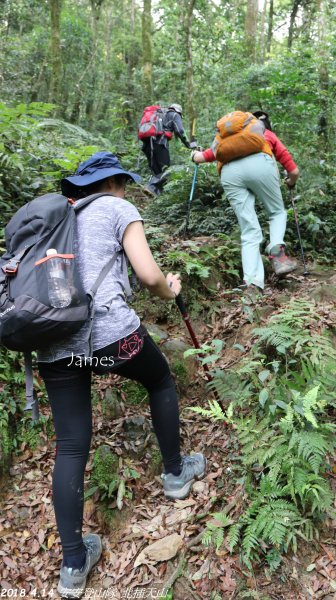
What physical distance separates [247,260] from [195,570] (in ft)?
11.2

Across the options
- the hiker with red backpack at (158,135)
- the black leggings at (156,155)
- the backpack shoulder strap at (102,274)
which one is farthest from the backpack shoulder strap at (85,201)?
the black leggings at (156,155)

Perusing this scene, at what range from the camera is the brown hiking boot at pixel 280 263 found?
17.6 feet

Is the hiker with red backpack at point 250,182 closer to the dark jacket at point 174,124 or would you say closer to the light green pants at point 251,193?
the light green pants at point 251,193

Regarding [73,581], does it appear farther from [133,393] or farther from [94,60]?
[94,60]

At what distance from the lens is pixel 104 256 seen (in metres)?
2.65

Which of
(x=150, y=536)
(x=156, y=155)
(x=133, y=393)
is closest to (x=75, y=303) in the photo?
(x=150, y=536)

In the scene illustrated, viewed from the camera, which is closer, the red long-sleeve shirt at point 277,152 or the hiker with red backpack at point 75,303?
the hiker with red backpack at point 75,303

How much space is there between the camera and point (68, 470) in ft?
8.57

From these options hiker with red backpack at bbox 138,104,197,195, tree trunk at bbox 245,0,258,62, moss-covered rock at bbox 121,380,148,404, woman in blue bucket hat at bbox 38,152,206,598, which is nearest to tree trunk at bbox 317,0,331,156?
hiker with red backpack at bbox 138,104,197,195

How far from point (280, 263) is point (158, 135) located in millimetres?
4928

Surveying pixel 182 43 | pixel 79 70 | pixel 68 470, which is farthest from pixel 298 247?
pixel 79 70

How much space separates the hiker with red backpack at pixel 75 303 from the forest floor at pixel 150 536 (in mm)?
321

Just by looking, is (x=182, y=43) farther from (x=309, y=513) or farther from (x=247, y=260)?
(x=309, y=513)

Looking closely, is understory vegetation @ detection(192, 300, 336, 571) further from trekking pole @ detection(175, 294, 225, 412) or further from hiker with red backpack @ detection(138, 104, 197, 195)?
hiker with red backpack @ detection(138, 104, 197, 195)
